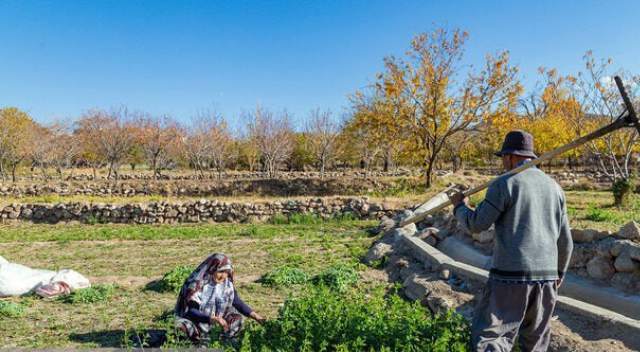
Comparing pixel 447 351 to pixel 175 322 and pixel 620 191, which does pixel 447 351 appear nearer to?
pixel 175 322

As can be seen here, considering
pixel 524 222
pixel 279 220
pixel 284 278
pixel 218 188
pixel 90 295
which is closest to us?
pixel 524 222

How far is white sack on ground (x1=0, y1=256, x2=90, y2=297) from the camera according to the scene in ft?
20.1

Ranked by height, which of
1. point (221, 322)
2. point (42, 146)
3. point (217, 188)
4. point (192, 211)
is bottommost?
point (221, 322)

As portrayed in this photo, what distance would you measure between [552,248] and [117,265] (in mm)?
8009

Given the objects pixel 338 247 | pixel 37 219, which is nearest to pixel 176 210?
pixel 37 219

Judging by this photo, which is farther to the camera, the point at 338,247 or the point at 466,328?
the point at 338,247

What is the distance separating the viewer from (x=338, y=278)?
247 inches

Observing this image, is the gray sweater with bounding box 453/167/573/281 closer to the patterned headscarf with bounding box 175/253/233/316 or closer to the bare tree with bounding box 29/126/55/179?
the patterned headscarf with bounding box 175/253/233/316

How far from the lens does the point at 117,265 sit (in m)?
8.55

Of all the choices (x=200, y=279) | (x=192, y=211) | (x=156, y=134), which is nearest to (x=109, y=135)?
(x=156, y=134)

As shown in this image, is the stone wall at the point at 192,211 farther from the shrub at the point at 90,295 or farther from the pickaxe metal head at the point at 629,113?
the pickaxe metal head at the point at 629,113

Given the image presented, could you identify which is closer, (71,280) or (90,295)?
(90,295)

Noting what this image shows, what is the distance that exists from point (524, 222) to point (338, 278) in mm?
3837

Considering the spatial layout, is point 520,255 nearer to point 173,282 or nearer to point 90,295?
point 173,282
